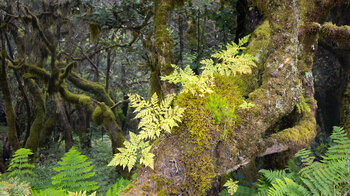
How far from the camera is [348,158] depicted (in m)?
2.36

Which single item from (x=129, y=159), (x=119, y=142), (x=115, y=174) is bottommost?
(x=115, y=174)

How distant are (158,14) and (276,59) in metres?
2.50

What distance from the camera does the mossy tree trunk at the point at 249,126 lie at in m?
1.76

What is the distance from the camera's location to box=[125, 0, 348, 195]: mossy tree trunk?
176cm

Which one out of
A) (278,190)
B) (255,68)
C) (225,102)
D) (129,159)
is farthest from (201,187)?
(255,68)

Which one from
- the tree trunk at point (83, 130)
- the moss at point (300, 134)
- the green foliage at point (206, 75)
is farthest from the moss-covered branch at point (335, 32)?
the tree trunk at point (83, 130)

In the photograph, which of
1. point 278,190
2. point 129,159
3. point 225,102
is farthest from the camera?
point 278,190

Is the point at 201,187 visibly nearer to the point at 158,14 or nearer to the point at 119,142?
the point at 158,14

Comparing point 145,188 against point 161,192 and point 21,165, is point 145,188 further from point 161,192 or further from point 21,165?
point 21,165

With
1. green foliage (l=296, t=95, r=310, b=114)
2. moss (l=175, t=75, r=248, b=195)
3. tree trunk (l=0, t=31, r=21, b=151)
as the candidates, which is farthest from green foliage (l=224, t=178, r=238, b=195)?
tree trunk (l=0, t=31, r=21, b=151)

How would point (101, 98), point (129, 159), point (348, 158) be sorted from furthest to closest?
point (101, 98) < point (348, 158) < point (129, 159)

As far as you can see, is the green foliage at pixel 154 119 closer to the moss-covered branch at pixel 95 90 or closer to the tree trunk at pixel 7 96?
the tree trunk at pixel 7 96

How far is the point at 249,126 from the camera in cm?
217

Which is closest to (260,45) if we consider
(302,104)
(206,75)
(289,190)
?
(302,104)
